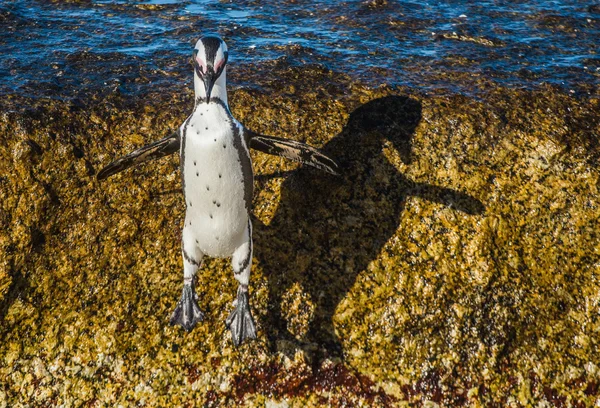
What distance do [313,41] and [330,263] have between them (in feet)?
12.1

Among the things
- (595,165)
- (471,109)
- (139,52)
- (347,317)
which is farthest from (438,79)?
(139,52)

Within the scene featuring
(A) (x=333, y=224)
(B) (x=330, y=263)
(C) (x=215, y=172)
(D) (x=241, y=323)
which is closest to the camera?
(C) (x=215, y=172)

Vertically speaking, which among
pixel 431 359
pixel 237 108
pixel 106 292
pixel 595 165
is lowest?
pixel 431 359

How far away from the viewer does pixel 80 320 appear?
4059 millimetres

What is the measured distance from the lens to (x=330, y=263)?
430 cm

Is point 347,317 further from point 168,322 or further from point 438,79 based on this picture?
point 438,79

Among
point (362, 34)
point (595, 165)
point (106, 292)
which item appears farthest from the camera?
point (362, 34)

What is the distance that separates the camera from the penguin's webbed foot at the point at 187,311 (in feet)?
12.8

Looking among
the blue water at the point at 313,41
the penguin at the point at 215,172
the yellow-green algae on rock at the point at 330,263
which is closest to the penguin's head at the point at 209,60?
the penguin at the point at 215,172

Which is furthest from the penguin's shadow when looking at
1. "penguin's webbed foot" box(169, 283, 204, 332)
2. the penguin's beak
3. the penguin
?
the penguin's beak

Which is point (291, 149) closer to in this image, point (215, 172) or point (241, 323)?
point (215, 172)

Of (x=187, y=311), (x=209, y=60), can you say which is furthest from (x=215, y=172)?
(x=187, y=311)

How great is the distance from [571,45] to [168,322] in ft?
19.9

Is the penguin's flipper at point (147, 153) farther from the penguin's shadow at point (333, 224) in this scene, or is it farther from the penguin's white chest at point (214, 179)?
the penguin's shadow at point (333, 224)
